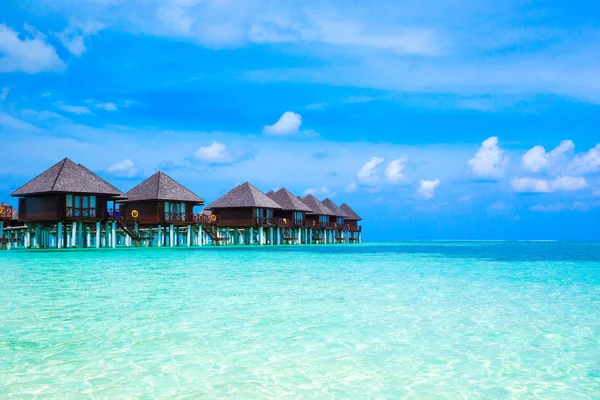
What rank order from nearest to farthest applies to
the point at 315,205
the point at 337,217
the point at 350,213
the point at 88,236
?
the point at 88,236, the point at 315,205, the point at 337,217, the point at 350,213

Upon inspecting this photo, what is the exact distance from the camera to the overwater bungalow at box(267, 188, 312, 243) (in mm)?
63094

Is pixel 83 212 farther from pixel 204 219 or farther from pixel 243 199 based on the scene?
pixel 243 199

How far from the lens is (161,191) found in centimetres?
4447

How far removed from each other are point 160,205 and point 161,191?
107 cm

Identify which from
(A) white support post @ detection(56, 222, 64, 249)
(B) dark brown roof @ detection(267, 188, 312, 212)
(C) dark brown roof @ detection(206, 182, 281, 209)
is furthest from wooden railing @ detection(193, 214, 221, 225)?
(B) dark brown roof @ detection(267, 188, 312, 212)

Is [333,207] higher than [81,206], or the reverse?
[333,207]

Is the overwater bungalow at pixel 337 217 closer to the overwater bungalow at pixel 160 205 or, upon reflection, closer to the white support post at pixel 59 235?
the overwater bungalow at pixel 160 205

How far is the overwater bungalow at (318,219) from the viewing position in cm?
7188

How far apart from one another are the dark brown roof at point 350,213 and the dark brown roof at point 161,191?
138 feet

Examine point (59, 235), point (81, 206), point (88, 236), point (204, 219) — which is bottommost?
point (88, 236)

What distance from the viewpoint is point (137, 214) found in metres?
43.2

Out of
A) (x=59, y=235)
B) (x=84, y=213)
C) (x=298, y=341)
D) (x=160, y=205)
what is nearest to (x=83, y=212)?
(x=84, y=213)

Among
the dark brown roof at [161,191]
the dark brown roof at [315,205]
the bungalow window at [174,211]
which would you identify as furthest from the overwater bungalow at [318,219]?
the bungalow window at [174,211]

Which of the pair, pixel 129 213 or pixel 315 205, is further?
pixel 315 205
